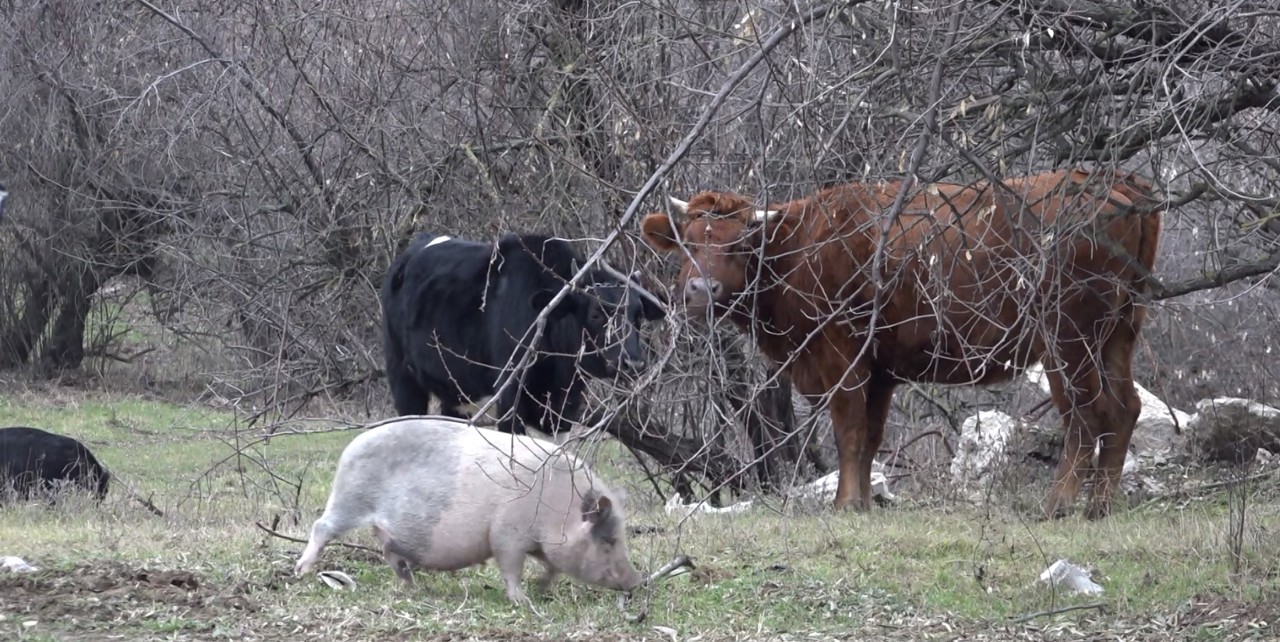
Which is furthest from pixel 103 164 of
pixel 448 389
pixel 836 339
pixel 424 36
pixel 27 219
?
pixel 836 339

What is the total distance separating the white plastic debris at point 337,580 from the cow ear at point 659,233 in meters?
3.51

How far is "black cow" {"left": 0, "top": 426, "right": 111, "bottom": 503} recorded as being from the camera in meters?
11.0

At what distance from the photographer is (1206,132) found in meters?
7.05

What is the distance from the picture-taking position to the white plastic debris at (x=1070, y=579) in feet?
23.4

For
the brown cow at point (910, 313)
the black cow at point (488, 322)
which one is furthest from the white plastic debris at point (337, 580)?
the black cow at point (488, 322)

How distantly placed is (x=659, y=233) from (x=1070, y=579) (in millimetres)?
3613

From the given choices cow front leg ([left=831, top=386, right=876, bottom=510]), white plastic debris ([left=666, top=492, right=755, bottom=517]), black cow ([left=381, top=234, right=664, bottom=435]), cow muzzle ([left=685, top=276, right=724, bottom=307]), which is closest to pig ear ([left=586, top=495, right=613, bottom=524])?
cow muzzle ([left=685, top=276, right=724, bottom=307])

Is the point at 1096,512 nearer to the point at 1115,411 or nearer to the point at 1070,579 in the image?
the point at 1115,411

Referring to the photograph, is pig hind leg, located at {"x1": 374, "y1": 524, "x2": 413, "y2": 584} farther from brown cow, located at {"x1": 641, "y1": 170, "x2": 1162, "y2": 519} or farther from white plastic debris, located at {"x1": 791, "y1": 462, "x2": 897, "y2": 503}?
white plastic debris, located at {"x1": 791, "y1": 462, "x2": 897, "y2": 503}

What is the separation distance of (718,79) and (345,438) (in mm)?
9954

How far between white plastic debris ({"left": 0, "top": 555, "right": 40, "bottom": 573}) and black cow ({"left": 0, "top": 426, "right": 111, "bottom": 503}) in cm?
402

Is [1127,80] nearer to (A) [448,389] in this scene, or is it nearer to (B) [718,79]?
(B) [718,79]

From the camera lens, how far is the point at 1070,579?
283 inches

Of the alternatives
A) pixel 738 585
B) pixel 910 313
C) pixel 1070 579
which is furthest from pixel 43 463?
pixel 1070 579
